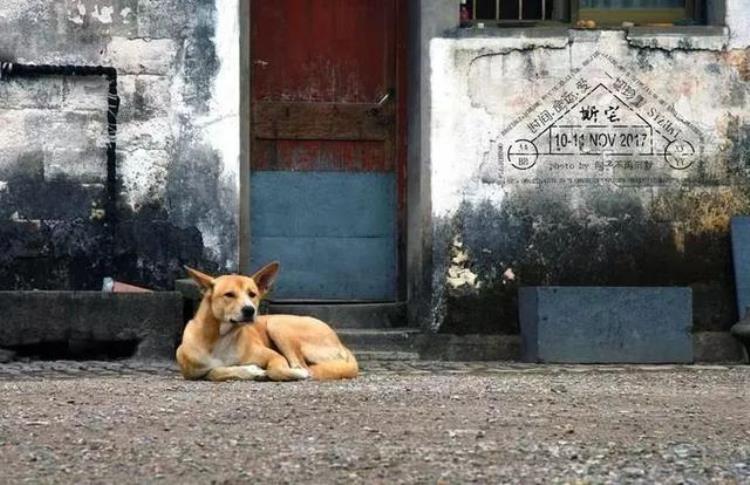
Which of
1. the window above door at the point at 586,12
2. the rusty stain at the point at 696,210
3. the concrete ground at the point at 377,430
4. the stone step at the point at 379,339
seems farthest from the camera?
the window above door at the point at 586,12

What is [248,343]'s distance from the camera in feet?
34.1

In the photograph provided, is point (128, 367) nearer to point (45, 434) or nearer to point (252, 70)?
point (252, 70)

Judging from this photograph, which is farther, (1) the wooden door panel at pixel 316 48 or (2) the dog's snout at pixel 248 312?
(1) the wooden door panel at pixel 316 48

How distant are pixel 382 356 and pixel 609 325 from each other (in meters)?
1.78

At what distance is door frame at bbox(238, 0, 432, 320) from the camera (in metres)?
13.1


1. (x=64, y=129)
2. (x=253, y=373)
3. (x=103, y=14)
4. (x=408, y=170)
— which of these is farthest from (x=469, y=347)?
(x=103, y=14)

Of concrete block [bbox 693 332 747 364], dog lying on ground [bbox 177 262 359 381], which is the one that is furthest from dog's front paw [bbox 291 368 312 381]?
concrete block [bbox 693 332 747 364]

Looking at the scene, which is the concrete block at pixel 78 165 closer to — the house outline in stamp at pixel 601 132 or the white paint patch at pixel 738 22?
the house outline in stamp at pixel 601 132

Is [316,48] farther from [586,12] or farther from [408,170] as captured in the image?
[586,12]

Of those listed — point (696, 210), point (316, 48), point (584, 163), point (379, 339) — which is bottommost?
point (379, 339)

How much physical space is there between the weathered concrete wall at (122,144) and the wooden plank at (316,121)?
573 mm

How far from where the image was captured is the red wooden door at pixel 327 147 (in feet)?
44.3

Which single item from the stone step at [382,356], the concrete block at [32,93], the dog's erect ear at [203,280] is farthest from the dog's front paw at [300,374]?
the concrete block at [32,93]

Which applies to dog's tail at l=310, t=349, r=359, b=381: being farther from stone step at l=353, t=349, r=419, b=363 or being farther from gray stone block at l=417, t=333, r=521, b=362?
gray stone block at l=417, t=333, r=521, b=362
